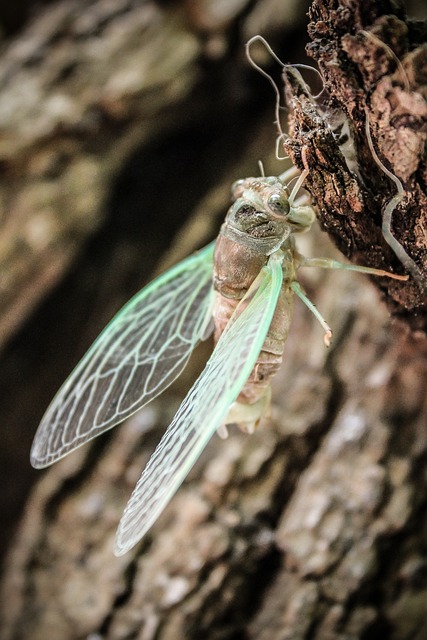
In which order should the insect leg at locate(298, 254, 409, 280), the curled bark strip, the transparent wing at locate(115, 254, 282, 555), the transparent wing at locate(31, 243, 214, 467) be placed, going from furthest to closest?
the transparent wing at locate(31, 243, 214, 467)
the insect leg at locate(298, 254, 409, 280)
the transparent wing at locate(115, 254, 282, 555)
the curled bark strip

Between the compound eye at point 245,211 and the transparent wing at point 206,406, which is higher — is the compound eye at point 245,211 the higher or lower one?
the higher one

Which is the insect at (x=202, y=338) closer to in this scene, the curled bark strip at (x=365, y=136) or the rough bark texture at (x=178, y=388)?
the curled bark strip at (x=365, y=136)

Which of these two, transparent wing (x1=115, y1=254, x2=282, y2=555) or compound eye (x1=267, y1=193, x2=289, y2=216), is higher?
compound eye (x1=267, y1=193, x2=289, y2=216)

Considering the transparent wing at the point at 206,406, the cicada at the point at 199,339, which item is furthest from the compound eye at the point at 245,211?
the transparent wing at the point at 206,406

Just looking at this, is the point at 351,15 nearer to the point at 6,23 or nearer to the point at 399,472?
the point at 399,472

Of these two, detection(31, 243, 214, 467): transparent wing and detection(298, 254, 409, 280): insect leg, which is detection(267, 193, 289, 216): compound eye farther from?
detection(31, 243, 214, 467): transparent wing

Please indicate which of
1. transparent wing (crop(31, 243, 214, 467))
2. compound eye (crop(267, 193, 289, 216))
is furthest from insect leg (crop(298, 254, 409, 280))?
transparent wing (crop(31, 243, 214, 467))

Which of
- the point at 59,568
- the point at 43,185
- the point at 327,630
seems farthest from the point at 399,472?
the point at 43,185
